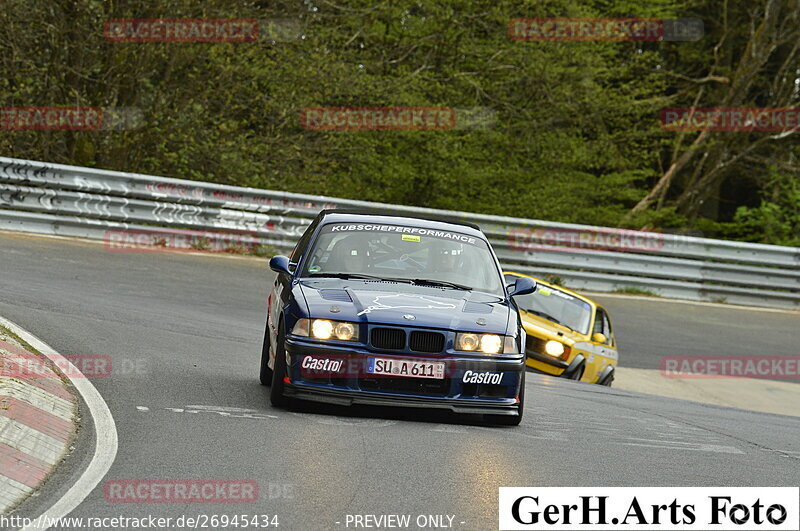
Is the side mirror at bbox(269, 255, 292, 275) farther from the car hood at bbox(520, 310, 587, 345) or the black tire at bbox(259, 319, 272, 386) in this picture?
the car hood at bbox(520, 310, 587, 345)

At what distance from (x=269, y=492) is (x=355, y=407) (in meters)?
3.00

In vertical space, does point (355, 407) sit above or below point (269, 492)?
below

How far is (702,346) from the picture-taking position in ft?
59.8

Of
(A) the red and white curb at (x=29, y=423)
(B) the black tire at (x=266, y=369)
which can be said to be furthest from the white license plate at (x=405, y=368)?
(A) the red and white curb at (x=29, y=423)

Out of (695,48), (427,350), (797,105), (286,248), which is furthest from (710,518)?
(695,48)

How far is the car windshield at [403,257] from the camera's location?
9547 millimetres

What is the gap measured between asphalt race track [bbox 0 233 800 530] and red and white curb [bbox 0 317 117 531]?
3.6 inches

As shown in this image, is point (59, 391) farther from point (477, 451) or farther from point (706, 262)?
point (706, 262)

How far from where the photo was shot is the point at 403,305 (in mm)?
8656

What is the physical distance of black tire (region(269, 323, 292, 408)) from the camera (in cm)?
862

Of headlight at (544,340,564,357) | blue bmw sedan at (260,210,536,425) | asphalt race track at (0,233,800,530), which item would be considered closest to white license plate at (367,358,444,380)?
blue bmw sedan at (260,210,536,425)

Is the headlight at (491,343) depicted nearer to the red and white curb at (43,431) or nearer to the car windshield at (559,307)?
the red and white curb at (43,431)

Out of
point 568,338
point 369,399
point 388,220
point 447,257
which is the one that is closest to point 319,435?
point 369,399

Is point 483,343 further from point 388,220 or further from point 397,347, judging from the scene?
point 388,220
